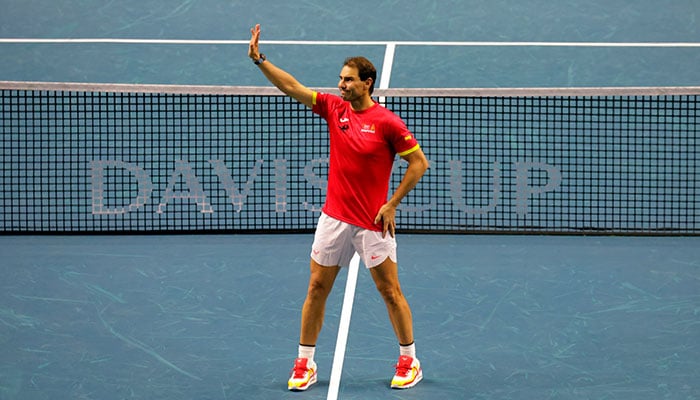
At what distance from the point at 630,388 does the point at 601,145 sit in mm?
5059

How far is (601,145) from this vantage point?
11.8 meters

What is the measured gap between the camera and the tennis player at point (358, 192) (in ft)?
22.1

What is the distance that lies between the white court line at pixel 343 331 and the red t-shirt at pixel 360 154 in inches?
38.1

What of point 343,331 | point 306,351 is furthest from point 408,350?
point 343,331

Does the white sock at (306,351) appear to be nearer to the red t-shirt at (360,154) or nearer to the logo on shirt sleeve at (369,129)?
the red t-shirt at (360,154)

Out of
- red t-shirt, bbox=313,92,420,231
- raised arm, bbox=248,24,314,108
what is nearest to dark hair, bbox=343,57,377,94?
red t-shirt, bbox=313,92,420,231

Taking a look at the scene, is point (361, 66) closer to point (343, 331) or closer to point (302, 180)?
point (343, 331)

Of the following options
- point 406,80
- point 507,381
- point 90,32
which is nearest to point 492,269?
point 507,381

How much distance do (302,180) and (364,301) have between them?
108 inches

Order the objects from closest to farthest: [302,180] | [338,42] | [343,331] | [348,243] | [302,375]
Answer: [348,243]
[302,375]
[343,331]
[302,180]
[338,42]

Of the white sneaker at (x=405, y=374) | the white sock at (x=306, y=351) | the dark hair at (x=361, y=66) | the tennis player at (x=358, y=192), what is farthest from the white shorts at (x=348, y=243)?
the dark hair at (x=361, y=66)

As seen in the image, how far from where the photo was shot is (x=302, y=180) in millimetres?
11125

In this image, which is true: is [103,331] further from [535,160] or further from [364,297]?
[535,160]

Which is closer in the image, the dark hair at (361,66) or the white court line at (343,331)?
the dark hair at (361,66)
